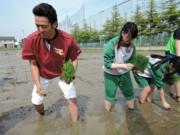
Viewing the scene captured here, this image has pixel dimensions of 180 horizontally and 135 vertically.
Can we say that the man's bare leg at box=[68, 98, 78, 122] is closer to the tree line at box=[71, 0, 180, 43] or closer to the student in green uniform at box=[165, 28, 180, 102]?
the student in green uniform at box=[165, 28, 180, 102]

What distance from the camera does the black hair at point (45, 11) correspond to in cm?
392

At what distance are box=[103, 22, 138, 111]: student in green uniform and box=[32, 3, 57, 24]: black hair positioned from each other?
1.18 m

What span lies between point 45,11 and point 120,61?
1.68 m

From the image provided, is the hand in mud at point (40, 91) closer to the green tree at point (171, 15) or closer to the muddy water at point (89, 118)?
the muddy water at point (89, 118)

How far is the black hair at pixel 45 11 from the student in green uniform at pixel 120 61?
1182mm

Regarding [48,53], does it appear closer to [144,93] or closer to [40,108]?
[40,108]

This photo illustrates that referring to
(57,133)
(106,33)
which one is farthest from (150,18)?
(57,133)

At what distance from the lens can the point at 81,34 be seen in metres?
64.7

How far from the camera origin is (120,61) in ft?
16.4

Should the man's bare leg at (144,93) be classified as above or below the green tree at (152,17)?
below

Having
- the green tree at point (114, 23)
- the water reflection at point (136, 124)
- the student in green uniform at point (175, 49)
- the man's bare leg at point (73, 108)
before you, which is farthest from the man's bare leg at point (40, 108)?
the green tree at point (114, 23)

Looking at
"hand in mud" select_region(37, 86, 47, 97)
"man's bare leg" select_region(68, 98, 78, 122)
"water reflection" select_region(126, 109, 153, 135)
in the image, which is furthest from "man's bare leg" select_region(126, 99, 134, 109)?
"hand in mud" select_region(37, 86, 47, 97)

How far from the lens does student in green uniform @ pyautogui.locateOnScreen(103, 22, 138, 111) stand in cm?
459

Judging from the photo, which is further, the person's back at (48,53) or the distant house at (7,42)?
the distant house at (7,42)
